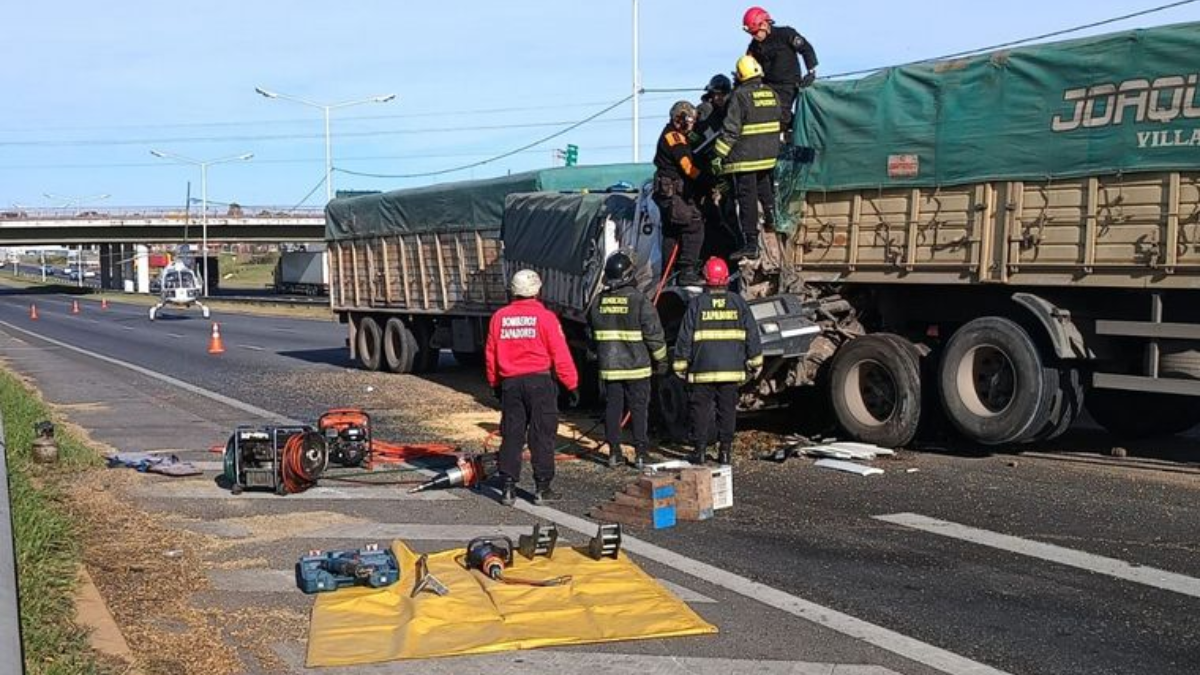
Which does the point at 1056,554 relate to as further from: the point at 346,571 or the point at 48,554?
the point at 48,554

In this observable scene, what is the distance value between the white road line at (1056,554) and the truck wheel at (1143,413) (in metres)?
3.91

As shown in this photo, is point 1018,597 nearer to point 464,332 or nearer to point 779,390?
point 779,390

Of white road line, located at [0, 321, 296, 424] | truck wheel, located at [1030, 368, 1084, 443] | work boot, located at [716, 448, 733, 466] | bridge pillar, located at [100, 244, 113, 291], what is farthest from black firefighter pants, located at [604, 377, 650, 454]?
bridge pillar, located at [100, 244, 113, 291]

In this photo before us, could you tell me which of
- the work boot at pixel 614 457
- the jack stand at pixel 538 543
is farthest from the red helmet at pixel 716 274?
the jack stand at pixel 538 543

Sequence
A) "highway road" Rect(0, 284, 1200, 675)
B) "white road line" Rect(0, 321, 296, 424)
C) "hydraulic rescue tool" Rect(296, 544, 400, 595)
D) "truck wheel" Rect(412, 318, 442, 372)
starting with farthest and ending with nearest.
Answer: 1. "truck wheel" Rect(412, 318, 442, 372)
2. "white road line" Rect(0, 321, 296, 424)
3. "hydraulic rescue tool" Rect(296, 544, 400, 595)
4. "highway road" Rect(0, 284, 1200, 675)

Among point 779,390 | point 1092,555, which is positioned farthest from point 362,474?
point 1092,555

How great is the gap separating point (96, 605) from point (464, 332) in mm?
13124

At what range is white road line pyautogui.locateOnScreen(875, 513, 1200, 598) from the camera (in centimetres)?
687

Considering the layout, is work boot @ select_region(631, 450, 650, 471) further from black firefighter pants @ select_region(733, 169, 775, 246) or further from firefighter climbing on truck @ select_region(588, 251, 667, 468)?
black firefighter pants @ select_region(733, 169, 775, 246)

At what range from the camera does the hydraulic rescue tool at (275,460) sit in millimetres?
9922

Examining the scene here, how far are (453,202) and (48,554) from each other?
12441mm

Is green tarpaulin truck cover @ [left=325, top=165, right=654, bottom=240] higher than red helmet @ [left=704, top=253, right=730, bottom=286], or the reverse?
green tarpaulin truck cover @ [left=325, top=165, right=654, bottom=240]

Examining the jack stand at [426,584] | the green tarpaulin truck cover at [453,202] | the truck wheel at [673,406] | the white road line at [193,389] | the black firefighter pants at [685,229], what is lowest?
the white road line at [193,389]

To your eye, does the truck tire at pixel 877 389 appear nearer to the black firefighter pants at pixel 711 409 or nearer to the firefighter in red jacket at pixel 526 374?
the black firefighter pants at pixel 711 409
